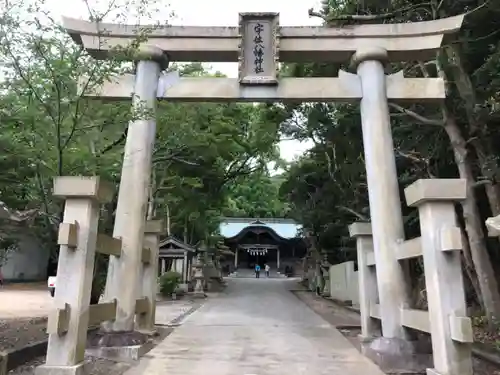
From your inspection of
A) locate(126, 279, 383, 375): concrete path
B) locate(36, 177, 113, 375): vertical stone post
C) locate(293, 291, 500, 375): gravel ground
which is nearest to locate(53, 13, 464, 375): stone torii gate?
locate(126, 279, 383, 375): concrete path

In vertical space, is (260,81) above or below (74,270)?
above

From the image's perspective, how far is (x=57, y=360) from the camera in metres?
5.12

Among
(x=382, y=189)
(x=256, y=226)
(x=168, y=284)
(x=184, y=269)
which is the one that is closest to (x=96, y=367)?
(x=382, y=189)

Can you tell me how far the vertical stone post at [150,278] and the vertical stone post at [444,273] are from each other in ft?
17.4

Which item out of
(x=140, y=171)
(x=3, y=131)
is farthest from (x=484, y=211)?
(x=3, y=131)

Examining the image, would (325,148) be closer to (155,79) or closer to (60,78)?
(155,79)

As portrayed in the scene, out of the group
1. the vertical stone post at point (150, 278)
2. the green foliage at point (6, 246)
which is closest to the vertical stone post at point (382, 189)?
the vertical stone post at point (150, 278)

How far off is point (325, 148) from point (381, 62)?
343 inches

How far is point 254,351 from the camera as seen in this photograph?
293 inches

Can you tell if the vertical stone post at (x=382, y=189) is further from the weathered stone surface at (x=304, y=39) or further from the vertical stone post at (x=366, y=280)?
the vertical stone post at (x=366, y=280)

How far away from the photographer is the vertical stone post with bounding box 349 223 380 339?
751 centimetres

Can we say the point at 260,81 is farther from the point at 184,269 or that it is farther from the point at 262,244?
the point at 262,244

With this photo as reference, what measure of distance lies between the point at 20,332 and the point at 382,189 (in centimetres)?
672

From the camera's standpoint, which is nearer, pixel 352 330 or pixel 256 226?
pixel 352 330
